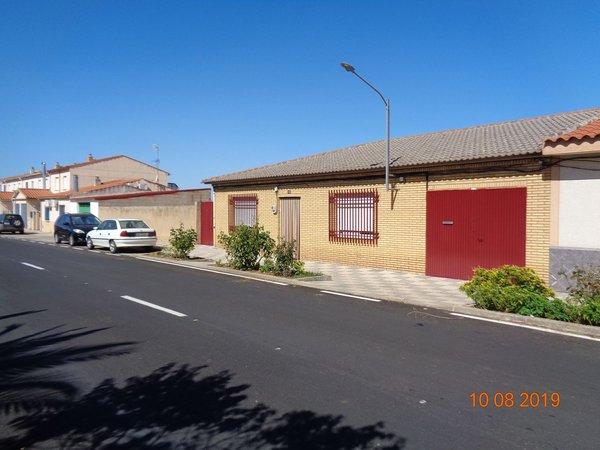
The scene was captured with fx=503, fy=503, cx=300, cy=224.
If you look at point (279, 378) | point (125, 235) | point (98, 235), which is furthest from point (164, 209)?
point (279, 378)

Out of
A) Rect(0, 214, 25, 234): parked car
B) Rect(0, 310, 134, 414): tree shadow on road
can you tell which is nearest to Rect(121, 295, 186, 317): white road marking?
Rect(0, 310, 134, 414): tree shadow on road

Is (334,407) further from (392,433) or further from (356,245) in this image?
(356,245)

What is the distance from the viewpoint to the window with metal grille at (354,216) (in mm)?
15156

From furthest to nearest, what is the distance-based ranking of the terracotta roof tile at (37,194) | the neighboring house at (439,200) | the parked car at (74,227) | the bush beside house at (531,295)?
the terracotta roof tile at (37,194) < the parked car at (74,227) < the neighboring house at (439,200) < the bush beside house at (531,295)

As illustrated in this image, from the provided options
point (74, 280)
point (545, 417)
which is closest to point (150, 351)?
point (545, 417)

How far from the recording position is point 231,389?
15.5 ft

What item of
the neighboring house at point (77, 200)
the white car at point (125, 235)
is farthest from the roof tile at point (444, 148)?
the neighboring house at point (77, 200)

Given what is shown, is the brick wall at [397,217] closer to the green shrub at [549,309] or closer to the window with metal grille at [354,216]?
the window with metal grille at [354,216]

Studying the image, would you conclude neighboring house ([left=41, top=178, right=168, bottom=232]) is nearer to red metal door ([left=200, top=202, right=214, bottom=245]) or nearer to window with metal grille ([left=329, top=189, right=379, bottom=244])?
red metal door ([left=200, top=202, right=214, bottom=245])

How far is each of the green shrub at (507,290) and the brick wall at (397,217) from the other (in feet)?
8.96

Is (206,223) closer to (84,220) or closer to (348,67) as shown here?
(84,220)

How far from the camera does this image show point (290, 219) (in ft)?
60.0

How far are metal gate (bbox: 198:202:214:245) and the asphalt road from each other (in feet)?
50.8

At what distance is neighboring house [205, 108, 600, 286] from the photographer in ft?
37.0
